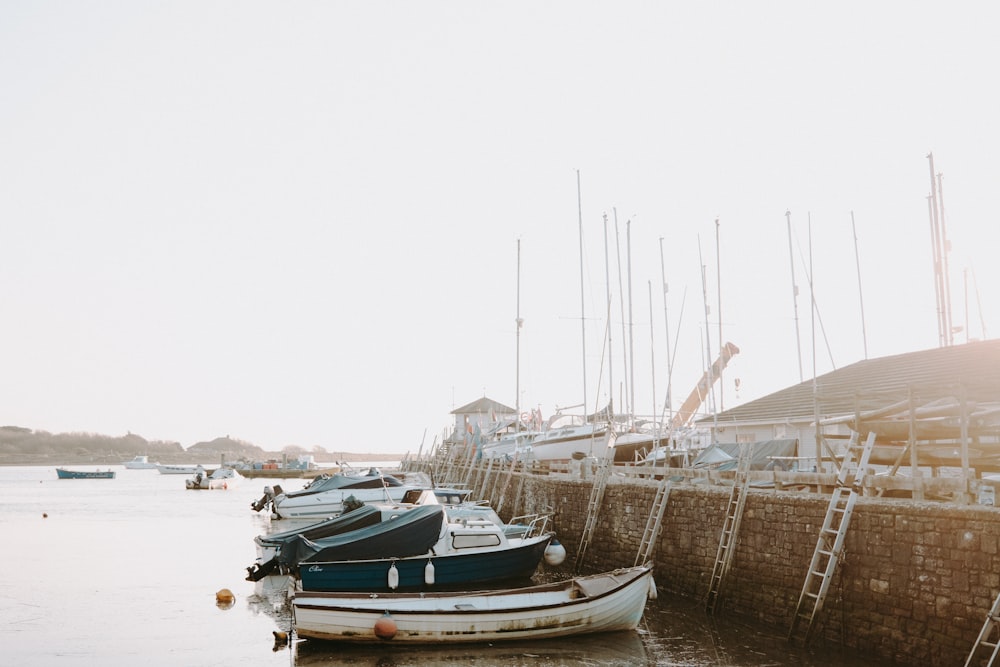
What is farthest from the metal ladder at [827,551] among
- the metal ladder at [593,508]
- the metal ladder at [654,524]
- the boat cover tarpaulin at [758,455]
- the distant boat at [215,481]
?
the distant boat at [215,481]

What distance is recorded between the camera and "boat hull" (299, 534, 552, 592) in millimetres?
19469

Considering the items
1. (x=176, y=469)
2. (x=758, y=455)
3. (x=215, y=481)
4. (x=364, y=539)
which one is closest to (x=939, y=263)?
(x=758, y=455)

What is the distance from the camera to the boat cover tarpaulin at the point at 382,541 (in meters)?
19.9

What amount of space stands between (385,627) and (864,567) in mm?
8630

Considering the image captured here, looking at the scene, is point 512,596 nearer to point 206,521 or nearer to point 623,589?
point 623,589

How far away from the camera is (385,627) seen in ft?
53.0

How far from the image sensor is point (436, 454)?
7081 cm

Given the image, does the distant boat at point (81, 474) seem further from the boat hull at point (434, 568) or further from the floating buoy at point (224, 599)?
the boat hull at point (434, 568)

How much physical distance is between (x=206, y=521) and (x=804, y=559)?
40364 mm

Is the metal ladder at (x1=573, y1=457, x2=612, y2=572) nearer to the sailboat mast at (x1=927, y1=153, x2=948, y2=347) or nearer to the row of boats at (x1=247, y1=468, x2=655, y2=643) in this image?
the row of boats at (x1=247, y1=468, x2=655, y2=643)

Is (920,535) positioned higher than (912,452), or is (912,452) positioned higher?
(912,452)

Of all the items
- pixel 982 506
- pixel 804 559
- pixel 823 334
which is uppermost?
pixel 823 334

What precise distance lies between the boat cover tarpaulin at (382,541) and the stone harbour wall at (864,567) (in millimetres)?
5857

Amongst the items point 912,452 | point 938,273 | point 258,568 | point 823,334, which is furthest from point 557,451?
point 912,452
